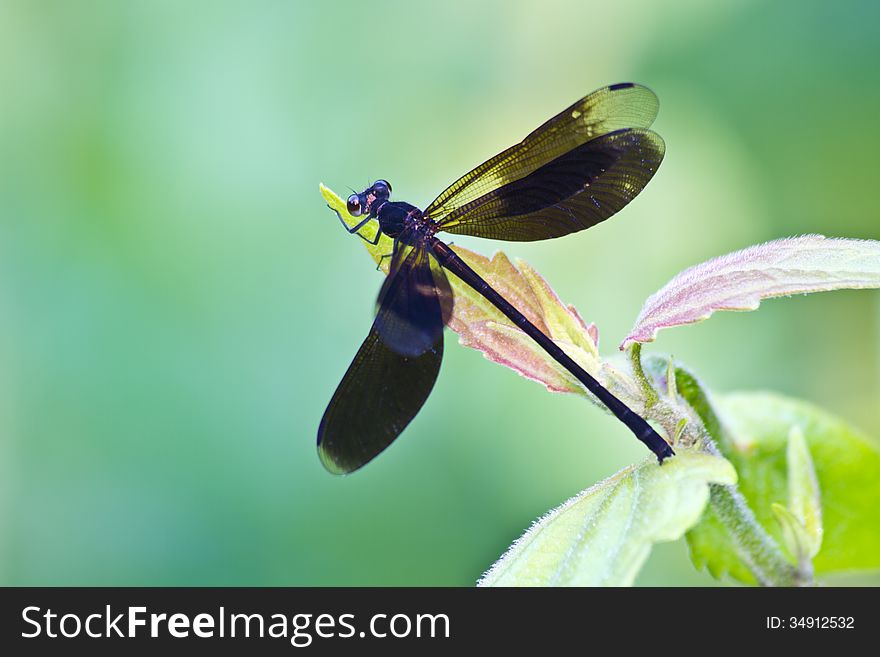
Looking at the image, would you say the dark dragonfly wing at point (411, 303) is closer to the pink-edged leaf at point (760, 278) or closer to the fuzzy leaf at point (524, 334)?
the fuzzy leaf at point (524, 334)

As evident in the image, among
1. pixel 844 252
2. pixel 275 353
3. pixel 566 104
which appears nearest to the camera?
pixel 844 252

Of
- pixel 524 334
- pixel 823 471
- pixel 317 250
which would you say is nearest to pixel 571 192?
pixel 524 334

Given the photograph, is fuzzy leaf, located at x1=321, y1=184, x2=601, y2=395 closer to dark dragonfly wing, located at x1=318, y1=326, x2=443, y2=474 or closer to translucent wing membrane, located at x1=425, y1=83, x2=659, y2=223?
dark dragonfly wing, located at x1=318, y1=326, x2=443, y2=474

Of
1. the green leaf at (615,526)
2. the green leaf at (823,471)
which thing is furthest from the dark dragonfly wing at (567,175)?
the green leaf at (615,526)

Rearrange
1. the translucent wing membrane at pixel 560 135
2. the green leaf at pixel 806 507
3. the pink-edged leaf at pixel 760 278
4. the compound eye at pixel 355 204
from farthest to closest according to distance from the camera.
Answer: the compound eye at pixel 355 204, the translucent wing membrane at pixel 560 135, the green leaf at pixel 806 507, the pink-edged leaf at pixel 760 278

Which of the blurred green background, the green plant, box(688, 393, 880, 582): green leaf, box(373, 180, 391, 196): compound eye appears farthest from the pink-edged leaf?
the blurred green background

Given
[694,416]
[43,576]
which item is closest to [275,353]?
[43,576]

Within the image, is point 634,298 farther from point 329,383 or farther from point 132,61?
point 132,61
